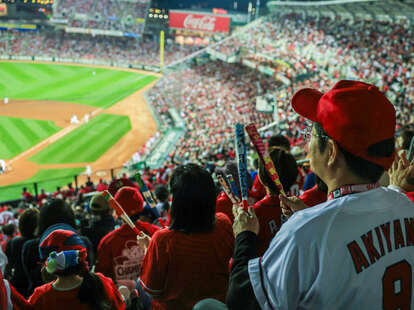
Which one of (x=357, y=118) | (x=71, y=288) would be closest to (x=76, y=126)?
(x=71, y=288)

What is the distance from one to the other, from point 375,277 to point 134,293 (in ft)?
7.13

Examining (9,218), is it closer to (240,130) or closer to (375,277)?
(240,130)

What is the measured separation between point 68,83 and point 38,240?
1329 inches

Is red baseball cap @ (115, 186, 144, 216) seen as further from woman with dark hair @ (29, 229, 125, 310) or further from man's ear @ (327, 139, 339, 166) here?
man's ear @ (327, 139, 339, 166)

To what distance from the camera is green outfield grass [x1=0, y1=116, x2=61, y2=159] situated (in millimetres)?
18950

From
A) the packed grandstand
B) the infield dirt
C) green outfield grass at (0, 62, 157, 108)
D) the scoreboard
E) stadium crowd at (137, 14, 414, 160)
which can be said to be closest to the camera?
the packed grandstand

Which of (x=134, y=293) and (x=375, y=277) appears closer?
(x=375, y=277)

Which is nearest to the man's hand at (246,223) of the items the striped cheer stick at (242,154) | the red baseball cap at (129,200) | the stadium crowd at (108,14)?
the striped cheer stick at (242,154)

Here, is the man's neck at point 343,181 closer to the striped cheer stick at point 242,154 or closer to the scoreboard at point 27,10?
the striped cheer stick at point 242,154

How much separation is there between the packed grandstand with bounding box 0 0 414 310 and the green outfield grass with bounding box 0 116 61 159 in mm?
5259

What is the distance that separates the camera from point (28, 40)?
4516 cm

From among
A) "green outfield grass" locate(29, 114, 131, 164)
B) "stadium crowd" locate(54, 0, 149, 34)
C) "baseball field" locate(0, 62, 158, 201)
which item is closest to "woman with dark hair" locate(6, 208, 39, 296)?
"baseball field" locate(0, 62, 158, 201)

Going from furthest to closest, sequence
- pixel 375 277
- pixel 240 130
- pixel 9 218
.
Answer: pixel 9 218
pixel 240 130
pixel 375 277

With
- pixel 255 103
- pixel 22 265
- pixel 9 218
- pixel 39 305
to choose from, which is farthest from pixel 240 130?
pixel 255 103
